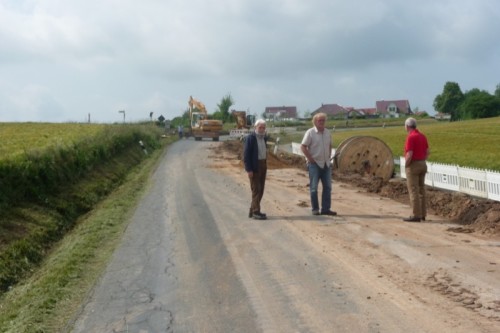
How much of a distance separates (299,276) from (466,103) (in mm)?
112355

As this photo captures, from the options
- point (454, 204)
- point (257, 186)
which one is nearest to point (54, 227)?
point (257, 186)

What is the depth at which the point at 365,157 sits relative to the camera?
20344mm

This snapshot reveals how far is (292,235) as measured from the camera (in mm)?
10781

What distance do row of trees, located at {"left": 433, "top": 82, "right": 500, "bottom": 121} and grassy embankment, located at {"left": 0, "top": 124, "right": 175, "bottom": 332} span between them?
297 feet

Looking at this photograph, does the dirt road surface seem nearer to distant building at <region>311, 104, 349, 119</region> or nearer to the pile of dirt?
the pile of dirt

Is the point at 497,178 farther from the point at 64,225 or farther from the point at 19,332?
the point at 19,332

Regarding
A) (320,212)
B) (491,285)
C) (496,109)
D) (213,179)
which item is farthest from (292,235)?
(496,109)

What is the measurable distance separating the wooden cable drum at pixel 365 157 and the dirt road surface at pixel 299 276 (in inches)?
249

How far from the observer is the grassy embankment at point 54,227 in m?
8.03

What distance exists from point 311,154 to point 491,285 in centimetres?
623

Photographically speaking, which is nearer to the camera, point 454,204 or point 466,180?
point 454,204

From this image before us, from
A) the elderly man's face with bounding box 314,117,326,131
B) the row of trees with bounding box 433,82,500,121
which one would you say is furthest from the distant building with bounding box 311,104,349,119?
the elderly man's face with bounding box 314,117,326,131

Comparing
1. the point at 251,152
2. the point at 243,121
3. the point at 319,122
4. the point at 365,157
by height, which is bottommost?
the point at 365,157

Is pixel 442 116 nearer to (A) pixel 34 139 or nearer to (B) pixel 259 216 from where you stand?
(A) pixel 34 139
